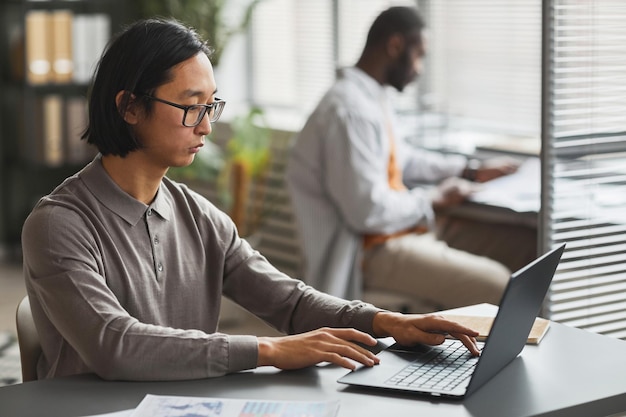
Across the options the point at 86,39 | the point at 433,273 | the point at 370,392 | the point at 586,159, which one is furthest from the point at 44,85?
the point at 370,392

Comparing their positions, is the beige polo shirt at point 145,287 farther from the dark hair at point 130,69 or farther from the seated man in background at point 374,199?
the seated man in background at point 374,199

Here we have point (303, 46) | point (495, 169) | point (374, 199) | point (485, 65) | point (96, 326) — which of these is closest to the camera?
point (96, 326)

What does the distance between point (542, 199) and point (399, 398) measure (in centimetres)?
132

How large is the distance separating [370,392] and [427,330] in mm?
259

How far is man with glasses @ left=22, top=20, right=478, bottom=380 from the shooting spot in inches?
65.5

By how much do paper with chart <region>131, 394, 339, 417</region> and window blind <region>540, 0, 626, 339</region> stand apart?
1399 millimetres

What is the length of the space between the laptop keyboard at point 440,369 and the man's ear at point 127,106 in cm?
67

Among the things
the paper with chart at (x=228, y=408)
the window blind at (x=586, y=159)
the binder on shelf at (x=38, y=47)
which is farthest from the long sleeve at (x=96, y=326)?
the binder on shelf at (x=38, y=47)

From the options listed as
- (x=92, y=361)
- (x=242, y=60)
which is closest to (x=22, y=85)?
(x=242, y=60)

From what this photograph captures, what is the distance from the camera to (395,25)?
11.9 feet

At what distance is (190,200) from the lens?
80.4 inches

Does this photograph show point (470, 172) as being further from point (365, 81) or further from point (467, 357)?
point (467, 357)

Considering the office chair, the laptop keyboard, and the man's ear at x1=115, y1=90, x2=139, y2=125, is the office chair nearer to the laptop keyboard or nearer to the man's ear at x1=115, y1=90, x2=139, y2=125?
the man's ear at x1=115, y1=90, x2=139, y2=125

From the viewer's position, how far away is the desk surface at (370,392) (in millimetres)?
1516
